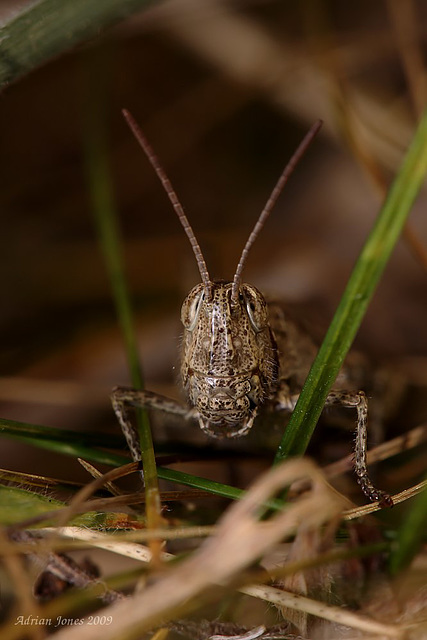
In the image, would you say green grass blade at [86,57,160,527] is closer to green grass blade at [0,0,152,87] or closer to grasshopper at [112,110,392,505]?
grasshopper at [112,110,392,505]

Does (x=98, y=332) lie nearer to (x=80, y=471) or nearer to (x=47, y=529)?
(x=80, y=471)

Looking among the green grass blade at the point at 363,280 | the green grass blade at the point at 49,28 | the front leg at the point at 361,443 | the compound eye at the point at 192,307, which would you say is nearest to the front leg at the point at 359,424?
the front leg at the point at 361,443

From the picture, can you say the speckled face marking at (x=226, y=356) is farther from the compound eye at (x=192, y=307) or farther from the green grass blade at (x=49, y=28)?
the green grass blade at (x=49, y=28)

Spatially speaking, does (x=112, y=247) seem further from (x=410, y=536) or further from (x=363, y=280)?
(x=410, y=536)

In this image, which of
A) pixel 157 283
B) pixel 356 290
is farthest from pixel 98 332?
pixel 356 290

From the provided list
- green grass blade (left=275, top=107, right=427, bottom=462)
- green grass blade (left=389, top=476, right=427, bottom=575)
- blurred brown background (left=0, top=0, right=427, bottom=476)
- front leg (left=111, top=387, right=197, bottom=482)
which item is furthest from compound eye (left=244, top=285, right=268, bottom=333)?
blurred brown background (left=0, top=0, right=427, bottom=476)
